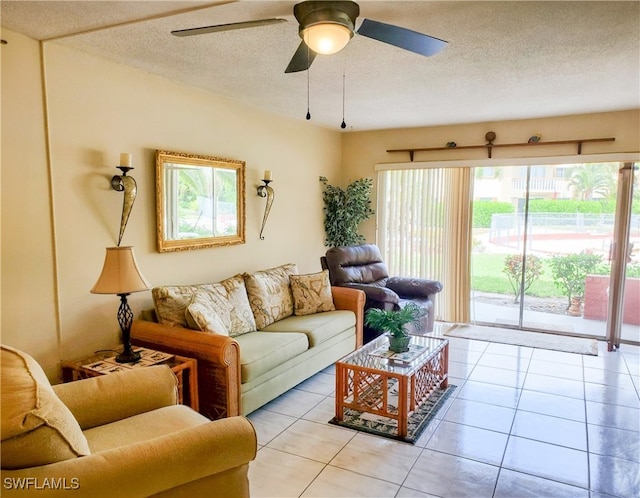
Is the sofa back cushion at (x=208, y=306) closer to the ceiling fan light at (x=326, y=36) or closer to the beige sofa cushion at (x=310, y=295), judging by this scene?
the beige sofa cushion at (x=310, y=295)

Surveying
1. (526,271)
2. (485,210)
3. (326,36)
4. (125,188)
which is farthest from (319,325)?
(526,271)

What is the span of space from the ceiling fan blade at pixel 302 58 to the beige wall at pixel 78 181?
139cm

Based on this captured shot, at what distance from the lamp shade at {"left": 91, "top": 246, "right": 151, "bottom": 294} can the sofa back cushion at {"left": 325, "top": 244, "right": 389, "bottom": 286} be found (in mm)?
2405

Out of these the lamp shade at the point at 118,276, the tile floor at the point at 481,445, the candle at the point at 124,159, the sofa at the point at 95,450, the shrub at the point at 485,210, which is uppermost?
the candle at the point at 124,159

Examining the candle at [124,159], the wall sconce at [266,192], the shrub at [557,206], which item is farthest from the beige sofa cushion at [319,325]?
the shrub at [557,206]

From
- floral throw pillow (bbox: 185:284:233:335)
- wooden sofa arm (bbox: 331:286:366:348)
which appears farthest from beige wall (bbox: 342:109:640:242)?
floral throw pillow (bbox: 185:284:233:335)

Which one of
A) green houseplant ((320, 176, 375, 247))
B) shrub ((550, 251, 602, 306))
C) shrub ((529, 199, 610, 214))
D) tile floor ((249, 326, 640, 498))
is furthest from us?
green houseplant ((320, 176, 375, 247))

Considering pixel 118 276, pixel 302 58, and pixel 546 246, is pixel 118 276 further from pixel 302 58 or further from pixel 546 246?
pixel 546 246

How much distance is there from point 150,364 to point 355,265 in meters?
2.77

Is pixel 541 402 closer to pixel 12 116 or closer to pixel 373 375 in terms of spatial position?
pixel 373 375

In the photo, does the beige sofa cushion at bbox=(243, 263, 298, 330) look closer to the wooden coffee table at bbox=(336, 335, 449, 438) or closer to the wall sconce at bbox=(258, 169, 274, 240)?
the wall sconce at bbox=(258, 169, 274, 240)

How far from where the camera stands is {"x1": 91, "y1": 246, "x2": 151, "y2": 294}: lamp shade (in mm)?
2652

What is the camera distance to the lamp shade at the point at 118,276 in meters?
2.65

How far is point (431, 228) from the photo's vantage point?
18.4 ft
